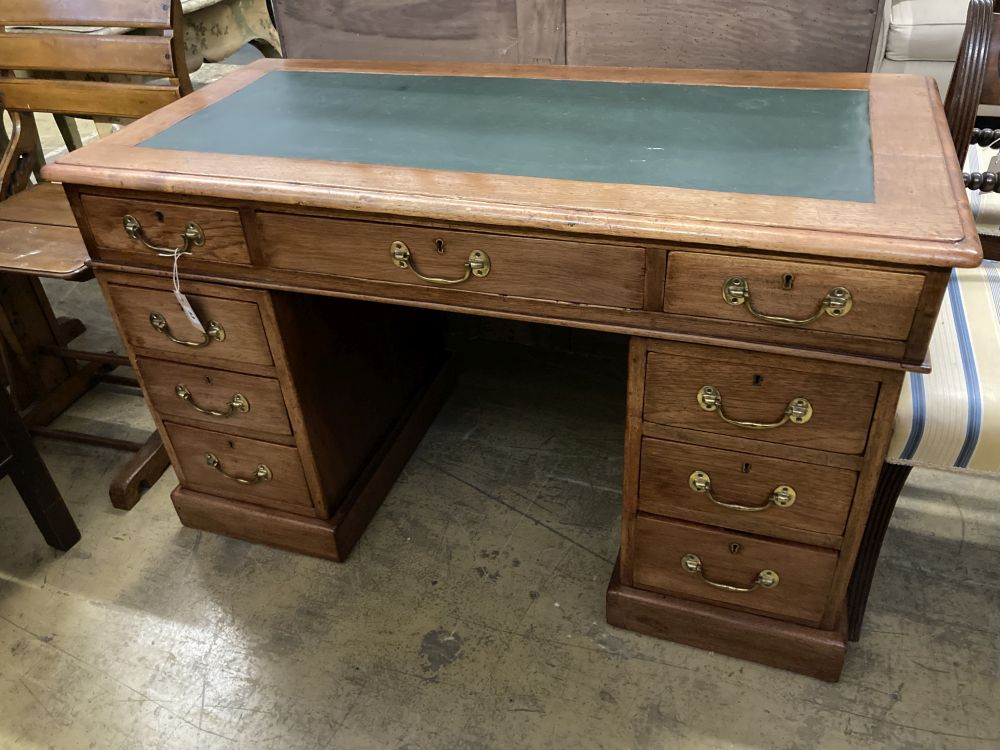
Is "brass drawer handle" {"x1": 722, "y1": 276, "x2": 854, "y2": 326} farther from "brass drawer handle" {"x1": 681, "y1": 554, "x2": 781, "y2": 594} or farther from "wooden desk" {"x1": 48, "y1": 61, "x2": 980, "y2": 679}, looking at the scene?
"brass drawer handle" {"x1": 681, "y1": 554, "x2": 781, "y2": 594}

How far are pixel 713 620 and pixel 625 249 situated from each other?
2.38 feet

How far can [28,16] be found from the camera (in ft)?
5.85

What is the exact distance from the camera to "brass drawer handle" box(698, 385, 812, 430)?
1122 mm

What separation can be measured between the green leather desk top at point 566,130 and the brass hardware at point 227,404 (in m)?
0.45

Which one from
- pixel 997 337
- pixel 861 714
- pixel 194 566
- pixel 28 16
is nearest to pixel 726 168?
pixel 997 337

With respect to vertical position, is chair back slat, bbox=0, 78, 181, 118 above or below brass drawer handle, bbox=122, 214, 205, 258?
above

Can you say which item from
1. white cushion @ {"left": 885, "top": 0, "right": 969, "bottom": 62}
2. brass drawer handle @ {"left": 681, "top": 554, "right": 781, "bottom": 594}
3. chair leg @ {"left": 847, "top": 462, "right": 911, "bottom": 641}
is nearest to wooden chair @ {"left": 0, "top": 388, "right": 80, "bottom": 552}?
brass drawer handle @ {"left": 681, "top": 554, "right": 781, "bottom": 594}

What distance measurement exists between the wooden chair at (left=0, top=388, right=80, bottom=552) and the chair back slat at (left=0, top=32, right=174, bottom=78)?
729mm

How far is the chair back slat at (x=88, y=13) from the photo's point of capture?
168cm

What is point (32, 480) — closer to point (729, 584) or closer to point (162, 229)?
point (162, 229)

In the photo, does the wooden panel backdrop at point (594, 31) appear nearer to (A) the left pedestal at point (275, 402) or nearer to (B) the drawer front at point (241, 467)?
(A) the left pedestal at point (275, 402)

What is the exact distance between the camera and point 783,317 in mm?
1041

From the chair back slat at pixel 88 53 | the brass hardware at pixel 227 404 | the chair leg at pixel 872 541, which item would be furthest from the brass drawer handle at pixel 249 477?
the chair leg at pixel 872 541

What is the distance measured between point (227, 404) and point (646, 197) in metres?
0.89
